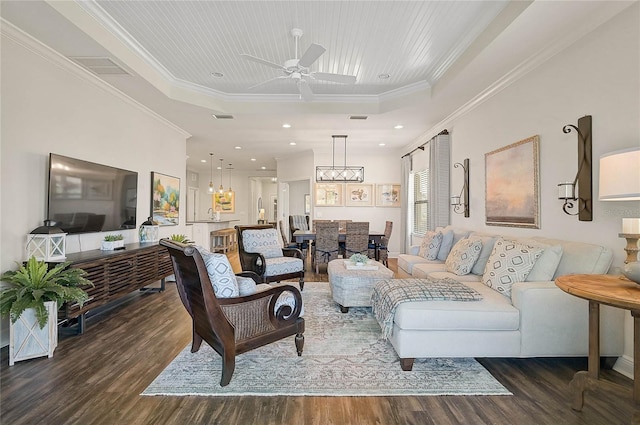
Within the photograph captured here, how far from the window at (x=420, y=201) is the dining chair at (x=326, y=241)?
228cm

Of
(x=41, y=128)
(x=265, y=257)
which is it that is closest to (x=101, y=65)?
(x=41, y=128)

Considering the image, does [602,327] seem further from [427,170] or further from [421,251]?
[427,170]

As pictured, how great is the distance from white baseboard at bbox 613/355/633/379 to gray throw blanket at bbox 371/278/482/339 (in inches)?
45.8

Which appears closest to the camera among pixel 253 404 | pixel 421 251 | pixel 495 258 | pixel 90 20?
pixel 253 404

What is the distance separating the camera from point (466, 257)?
370 centimetres

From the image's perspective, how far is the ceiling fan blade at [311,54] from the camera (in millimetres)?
2834

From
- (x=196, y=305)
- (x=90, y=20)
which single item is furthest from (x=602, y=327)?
(x=90, y=20)

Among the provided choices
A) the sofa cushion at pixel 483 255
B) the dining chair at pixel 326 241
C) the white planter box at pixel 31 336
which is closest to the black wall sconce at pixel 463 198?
the sofa cushion at pixel 483 255

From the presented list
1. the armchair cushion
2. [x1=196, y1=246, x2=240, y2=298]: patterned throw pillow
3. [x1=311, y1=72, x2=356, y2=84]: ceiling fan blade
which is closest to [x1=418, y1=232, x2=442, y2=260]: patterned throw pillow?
the armchair cushion

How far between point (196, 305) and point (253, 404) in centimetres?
86

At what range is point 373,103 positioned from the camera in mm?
5199

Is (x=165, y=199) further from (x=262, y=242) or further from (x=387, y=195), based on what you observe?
(x=387, y=195)

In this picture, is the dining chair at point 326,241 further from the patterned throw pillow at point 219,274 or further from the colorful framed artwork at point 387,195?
the patterned throw pillow at point 219,274

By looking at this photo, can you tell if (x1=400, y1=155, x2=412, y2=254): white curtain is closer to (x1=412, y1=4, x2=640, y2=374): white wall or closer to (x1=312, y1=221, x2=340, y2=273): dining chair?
(x1=312, y1=221, x2=340, y2=273): dining chair
